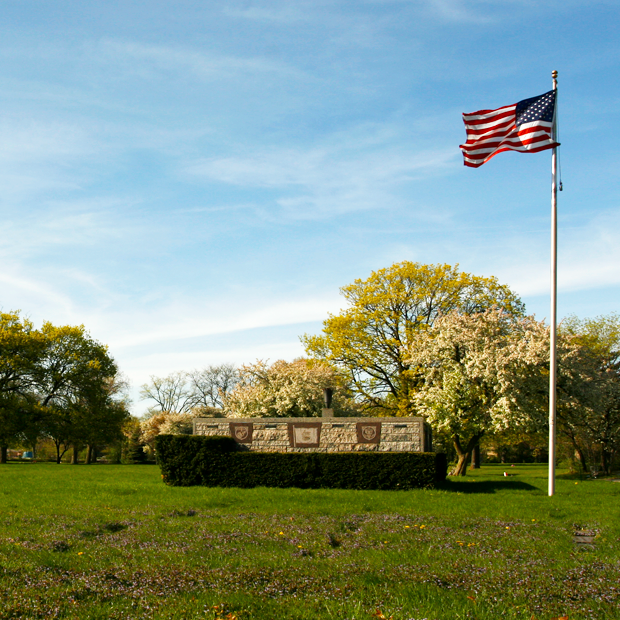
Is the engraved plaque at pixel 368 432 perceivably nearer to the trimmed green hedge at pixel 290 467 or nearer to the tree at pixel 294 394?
the trimmed green hedge at pixel 290 467

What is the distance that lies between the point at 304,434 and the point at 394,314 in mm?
14969

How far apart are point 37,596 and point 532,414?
22.9m

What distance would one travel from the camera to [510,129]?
52.6 ft

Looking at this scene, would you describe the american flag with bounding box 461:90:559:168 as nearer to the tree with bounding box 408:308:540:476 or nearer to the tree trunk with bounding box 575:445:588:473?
the tree with bounding box 408:308:540:476

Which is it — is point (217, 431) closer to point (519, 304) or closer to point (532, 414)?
point (532, 414)

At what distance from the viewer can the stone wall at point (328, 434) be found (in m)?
19.4

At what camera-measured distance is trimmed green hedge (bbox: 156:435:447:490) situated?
58.7 ft

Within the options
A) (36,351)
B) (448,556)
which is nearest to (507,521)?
(448,556)

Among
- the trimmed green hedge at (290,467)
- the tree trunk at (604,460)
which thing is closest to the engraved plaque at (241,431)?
the trimmed green hedge at (290,467)

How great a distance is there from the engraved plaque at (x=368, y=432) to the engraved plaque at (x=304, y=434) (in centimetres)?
137

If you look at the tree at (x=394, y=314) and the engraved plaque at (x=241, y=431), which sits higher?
the tree at (x=394, y=314)

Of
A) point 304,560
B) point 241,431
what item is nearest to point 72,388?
point 241,431

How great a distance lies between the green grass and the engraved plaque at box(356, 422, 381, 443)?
19.4 ft

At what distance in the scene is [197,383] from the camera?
235 feet
